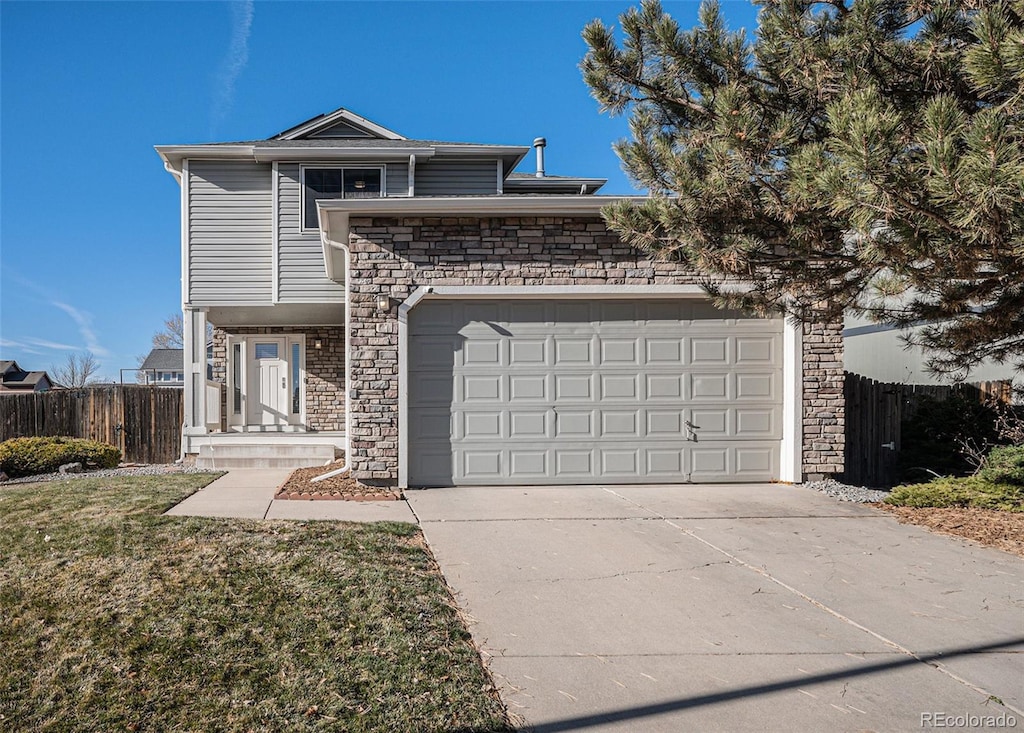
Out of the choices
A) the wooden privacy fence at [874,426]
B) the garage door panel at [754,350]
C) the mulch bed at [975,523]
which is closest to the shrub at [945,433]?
the wooden privacy fence at [874,426]

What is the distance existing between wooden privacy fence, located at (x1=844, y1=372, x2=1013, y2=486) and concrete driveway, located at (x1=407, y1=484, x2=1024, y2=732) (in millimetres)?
3759

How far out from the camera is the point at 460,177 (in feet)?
46.1

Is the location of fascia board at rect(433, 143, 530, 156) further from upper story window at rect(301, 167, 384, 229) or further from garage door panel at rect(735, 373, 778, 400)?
garage door panel at rect(735, 373, 778, 400)

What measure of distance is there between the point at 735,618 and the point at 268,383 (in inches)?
527

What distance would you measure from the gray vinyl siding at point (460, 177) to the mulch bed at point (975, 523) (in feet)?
30.2

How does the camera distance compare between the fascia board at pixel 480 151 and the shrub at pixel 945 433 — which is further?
the fascia board at pixel 480 151

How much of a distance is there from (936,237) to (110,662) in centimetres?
556

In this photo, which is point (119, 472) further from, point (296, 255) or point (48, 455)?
point (296, 255)

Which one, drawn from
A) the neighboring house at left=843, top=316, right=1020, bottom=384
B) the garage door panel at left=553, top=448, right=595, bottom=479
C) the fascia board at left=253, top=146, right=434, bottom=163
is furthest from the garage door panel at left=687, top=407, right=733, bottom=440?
the fascia board at left=253, top=146, right=434, bottom=163

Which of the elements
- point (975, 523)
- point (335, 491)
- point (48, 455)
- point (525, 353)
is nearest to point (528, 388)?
point (525, 353)

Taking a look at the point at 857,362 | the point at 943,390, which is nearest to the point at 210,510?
the point at 943,390

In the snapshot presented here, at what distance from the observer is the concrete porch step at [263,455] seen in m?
11.9

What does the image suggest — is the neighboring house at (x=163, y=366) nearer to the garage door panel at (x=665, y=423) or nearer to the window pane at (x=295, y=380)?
the window pane at (x=295, y=380)

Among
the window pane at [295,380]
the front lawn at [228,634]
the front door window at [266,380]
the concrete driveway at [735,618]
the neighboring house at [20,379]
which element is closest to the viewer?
the front lawn at [228,634]
